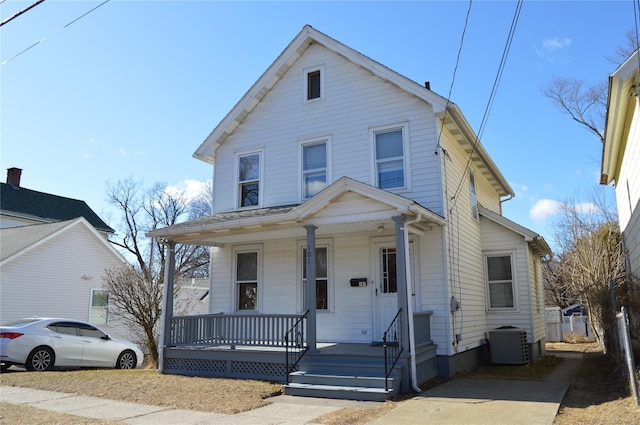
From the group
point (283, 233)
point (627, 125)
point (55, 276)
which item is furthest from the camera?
point (55, 276)

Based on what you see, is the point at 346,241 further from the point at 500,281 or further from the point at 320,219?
the point at 500,281

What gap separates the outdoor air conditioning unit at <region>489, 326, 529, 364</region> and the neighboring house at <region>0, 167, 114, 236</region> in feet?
91.9

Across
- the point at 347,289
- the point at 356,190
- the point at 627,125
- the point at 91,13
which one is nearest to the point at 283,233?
the point at 347,289

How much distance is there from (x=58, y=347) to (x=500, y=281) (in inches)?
471

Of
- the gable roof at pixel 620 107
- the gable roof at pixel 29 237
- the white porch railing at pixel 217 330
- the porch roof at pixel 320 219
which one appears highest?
the gable roof at pixel 620 107

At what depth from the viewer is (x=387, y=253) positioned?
11781 mm

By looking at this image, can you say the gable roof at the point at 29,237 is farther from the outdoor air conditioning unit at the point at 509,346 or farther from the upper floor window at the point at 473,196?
the outdoor air conditioning unit at the point at 509,346

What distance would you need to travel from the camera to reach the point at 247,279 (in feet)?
43.7

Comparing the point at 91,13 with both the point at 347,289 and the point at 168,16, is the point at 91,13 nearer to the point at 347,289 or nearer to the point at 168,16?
the point at 168,16

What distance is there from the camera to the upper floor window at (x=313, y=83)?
1336 centimetres

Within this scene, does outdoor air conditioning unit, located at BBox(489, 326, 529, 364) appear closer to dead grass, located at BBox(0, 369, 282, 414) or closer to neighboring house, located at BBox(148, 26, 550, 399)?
neighboring house, located at BBox(148, 26, 550, 399)

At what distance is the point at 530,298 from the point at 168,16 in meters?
11.1

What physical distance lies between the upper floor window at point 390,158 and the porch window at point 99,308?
16107 millimetres

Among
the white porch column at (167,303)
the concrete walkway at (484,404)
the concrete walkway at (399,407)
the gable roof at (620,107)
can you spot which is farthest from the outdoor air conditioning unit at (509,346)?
the white porch column at (167,303)
